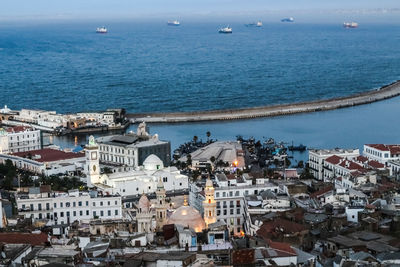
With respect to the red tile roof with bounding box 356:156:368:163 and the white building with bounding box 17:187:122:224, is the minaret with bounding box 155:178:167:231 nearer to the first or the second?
the white building with bounding box 17:187:122:224

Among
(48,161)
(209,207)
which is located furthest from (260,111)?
(209,207)

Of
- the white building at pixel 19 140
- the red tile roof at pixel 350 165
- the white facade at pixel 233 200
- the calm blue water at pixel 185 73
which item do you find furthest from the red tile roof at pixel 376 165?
the calm blue water at pixel 185 73

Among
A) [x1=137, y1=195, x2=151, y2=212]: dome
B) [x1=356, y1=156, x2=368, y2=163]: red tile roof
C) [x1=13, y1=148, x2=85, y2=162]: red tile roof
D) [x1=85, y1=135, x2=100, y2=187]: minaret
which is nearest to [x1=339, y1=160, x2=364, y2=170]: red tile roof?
[x1=356, y1=156, x2=368, y2=163]: red tile roof

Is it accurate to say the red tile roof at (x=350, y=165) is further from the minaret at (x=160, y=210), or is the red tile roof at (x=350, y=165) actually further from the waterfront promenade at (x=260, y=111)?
the waterfront promenade at (x=260, y=111)

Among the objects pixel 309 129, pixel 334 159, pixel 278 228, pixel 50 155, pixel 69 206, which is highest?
pixel 278 228

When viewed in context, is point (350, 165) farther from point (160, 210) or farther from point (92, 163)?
point (160, 210)

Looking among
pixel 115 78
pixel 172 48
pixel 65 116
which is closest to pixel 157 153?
pixel 65 116
